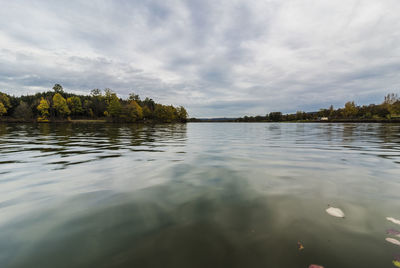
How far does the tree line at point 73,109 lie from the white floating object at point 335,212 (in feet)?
364

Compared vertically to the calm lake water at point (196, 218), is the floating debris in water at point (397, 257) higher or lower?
higher

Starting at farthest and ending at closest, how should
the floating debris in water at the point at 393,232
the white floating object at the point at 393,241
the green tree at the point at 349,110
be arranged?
the green tree at the point at 349,110
the floating debris in water at the point at 393,232
the white floating object at the point at 393,241

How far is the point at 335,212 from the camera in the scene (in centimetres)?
377

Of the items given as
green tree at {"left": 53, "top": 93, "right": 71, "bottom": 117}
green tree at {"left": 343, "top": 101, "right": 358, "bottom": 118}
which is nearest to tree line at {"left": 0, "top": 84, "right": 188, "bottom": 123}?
green tree at {"left": 53, "top": 93, "right": 71, "bottom": 117}

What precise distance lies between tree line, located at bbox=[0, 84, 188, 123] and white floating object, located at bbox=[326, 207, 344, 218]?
111 meters

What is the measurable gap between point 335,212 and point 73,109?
5745 inches

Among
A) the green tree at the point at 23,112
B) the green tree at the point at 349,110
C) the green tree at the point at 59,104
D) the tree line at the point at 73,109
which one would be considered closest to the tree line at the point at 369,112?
the green tree at the point at 349,110

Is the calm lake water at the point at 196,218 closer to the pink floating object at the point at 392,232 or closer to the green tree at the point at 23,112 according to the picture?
the pink floating object at the point at 392,232

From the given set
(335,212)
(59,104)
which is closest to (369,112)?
(335,212)

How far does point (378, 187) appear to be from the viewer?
5223 mm

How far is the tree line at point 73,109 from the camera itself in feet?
329

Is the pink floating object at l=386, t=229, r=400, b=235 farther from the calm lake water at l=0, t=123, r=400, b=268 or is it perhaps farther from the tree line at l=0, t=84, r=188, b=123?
the tree line at l=0, t=84, r=188, b=123

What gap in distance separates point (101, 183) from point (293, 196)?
234 inches

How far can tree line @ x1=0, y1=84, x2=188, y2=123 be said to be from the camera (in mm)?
→ 100375
